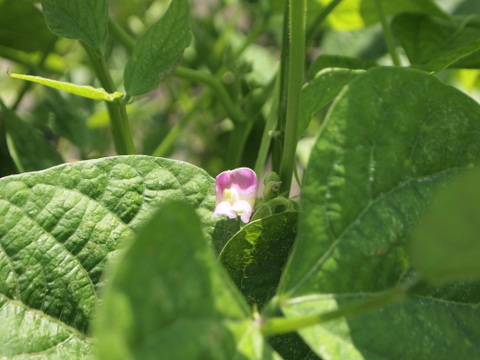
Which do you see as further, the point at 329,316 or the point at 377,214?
the point at 377,214

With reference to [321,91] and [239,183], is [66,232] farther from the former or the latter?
[321,91]

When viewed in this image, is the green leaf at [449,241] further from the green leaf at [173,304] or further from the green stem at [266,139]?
the green stem at [266,139]

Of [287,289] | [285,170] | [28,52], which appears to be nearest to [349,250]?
[287,289]

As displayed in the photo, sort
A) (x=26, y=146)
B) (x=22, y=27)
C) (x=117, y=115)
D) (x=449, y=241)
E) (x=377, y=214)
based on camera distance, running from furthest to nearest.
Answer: (x=22, y=27) < (x=26, y=146) < (x=117, y=115) < (x=377, y=214) < (x=449, y=241)

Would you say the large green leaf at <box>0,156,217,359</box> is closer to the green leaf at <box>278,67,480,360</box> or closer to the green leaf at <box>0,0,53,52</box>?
the green leaf at <box>278,67,480,360</box>

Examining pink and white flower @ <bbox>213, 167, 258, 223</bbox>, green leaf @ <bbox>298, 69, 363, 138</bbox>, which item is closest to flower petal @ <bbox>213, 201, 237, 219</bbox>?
pink and white flower @ <bbox>213, 167, 258, 223</bbox>

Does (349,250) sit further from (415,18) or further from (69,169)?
(415,18)

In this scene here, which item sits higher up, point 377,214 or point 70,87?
point 70,87

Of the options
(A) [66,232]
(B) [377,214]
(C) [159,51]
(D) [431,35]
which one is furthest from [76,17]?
(D) [431,35]
